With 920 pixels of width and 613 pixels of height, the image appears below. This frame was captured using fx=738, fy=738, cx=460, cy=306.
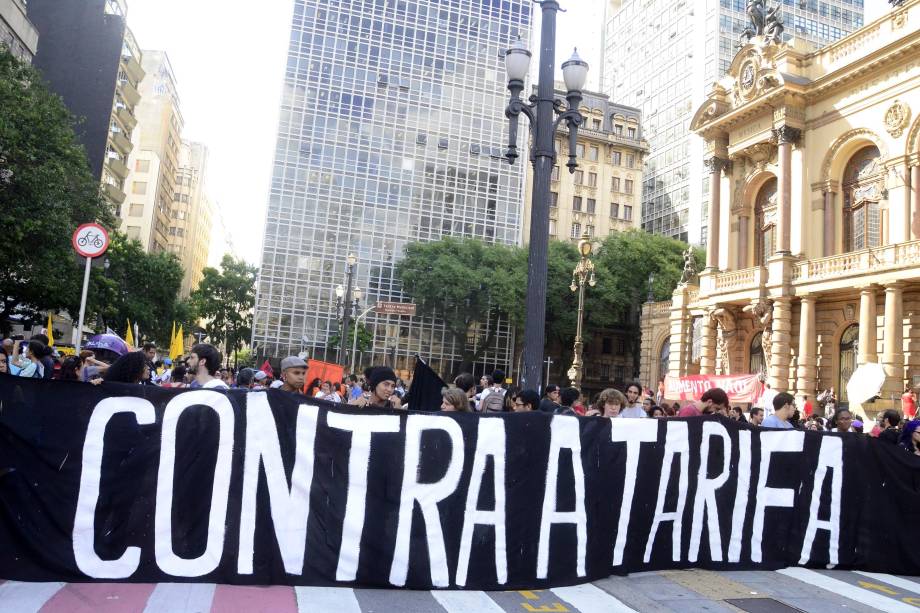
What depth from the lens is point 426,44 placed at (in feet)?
215

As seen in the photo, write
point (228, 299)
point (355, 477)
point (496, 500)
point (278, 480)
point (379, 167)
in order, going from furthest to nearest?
point (228, 299), point (379, 167), point (496, 500), point (355, 477), point (278, 480)

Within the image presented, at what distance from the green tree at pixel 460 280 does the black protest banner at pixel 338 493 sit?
46943 millimetres

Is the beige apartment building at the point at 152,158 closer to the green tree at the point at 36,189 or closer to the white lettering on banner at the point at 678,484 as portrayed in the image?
the green tree at the point at 36,189

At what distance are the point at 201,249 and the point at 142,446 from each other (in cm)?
13545

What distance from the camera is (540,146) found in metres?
9.90

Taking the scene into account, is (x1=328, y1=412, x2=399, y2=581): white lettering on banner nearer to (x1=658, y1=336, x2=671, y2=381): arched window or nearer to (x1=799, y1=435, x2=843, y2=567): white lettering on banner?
(x1=799, y1=435, x2=843, y2=567): white lettering on banner

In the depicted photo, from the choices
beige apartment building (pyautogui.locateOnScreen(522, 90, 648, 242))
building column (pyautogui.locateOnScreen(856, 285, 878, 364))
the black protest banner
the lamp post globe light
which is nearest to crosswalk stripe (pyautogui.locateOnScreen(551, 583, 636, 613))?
the black protest banner

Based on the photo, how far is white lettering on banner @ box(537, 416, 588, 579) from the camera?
638 cm

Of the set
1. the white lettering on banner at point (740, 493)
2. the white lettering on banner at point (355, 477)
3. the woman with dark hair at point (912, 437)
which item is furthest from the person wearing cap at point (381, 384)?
the woman with dark hair at point (912, 437)

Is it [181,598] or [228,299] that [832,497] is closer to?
[181,598]

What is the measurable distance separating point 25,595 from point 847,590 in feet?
22.4

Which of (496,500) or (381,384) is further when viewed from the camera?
(381,384)

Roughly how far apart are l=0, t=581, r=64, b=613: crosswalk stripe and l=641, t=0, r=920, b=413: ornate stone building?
25476mm

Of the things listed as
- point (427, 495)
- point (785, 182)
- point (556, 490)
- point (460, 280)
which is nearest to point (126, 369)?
point (427, 495)
